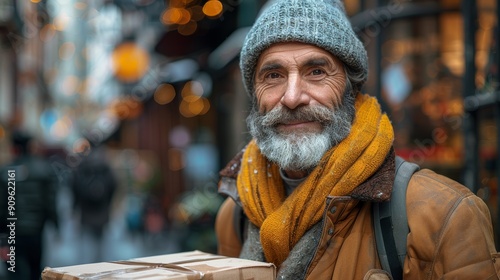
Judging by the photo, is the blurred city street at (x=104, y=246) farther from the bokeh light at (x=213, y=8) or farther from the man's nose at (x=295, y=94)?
the man's nose at (x=295, y=94)

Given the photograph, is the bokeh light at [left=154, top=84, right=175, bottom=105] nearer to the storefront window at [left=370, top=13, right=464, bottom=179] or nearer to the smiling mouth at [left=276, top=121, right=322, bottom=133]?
the storefront window at [left=370, top=13, right=464, bottom=179]

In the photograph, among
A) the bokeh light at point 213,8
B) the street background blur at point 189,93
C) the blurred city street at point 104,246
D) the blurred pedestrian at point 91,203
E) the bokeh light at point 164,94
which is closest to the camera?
the street background blur at point 189,93

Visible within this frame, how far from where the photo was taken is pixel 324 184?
2336mm

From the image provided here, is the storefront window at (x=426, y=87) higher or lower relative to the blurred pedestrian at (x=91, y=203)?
higher

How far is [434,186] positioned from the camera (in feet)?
7.39

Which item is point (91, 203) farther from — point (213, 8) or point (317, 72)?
point (317, 72)

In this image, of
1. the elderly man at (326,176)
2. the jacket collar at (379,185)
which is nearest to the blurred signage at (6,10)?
the elderly man at (326,176)

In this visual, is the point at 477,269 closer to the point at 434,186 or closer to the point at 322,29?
the point at 434,186

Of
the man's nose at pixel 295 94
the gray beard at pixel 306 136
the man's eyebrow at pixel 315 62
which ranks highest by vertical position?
the man's eyebrow at pixel 315 62

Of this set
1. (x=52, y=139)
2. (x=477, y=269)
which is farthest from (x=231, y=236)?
(x=52, y=139)

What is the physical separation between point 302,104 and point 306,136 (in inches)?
5.2

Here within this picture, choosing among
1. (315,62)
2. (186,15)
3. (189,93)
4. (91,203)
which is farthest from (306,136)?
(189,93)

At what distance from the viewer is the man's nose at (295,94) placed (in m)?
2.43

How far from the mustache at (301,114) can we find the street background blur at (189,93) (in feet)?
3.86
